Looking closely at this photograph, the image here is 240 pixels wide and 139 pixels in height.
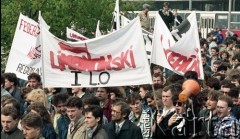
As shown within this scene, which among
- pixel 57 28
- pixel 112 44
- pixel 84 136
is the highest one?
pixel 57 28

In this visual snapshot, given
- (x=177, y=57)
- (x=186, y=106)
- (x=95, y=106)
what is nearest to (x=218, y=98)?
(x=186, y=106)

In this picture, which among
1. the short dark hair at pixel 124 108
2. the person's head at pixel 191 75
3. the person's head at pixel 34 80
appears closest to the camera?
the short dark hair at pixel 124 108

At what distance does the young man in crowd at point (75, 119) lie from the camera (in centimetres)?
1082

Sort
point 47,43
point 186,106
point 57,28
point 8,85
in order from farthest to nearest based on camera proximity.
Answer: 1. point 57,28
2. point 8,85
3. point 47,43
4. point 186,106

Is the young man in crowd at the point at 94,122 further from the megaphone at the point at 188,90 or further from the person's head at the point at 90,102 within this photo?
the megaphone at the point at 188,90

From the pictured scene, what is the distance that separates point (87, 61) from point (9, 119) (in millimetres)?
2490

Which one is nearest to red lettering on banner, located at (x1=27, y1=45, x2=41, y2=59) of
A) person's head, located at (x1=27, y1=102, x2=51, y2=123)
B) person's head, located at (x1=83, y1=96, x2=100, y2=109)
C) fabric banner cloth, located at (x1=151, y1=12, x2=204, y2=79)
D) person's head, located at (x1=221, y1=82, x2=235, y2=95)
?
fabric banner cloth, located at (x1=151, y1=12, x2=204, y2=79)

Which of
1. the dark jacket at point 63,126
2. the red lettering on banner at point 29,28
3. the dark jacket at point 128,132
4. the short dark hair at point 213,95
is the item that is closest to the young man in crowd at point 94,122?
the dark jacket at point 128,132

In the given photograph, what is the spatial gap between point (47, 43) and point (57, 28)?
570 inches

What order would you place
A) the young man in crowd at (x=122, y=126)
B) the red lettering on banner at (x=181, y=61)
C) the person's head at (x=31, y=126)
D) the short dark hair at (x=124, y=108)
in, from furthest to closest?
the red lettering on banner at (x=181, y=61) → the short dark hair at (x=124, y=108) → the young man in crowd at (x=122, y=126) → the person's head at (x=31, y=126)

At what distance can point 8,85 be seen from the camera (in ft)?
46.8

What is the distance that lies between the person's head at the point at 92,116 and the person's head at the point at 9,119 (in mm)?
888

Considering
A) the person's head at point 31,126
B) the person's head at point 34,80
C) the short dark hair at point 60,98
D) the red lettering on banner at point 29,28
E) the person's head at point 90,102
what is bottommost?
the person's head at point 31,126

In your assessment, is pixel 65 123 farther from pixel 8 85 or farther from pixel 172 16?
pixel 172 16
